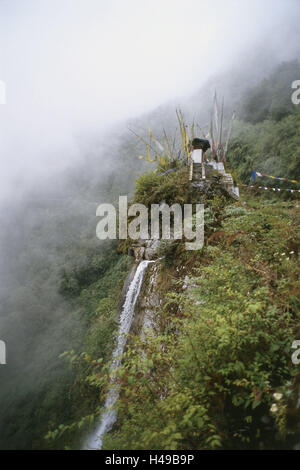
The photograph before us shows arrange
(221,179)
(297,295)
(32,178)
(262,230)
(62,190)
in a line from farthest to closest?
1. (32,178)
2. (62,190)
3. (221,179)
4. (262,230)
5. (297,295)

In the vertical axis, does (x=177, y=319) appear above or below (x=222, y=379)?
above

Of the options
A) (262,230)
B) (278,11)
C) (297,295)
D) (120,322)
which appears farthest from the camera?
(278,11)

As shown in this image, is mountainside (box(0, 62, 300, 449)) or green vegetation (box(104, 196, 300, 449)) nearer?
green vegetation (box(104, 196, 300, 449))

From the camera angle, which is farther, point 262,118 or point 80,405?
point 262,118

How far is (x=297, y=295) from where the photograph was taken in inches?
124

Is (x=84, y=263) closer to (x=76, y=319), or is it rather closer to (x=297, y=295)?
(x=76, y=319)

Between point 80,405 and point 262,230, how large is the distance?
921cm

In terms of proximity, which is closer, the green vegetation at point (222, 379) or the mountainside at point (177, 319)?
the green vegetation at point (222, 379)

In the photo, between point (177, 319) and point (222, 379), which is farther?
point (177, 319)

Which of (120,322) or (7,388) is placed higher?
(120,322)

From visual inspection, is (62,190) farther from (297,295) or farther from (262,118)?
(297,295)

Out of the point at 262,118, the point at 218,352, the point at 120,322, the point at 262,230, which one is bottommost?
the point at 120,322
